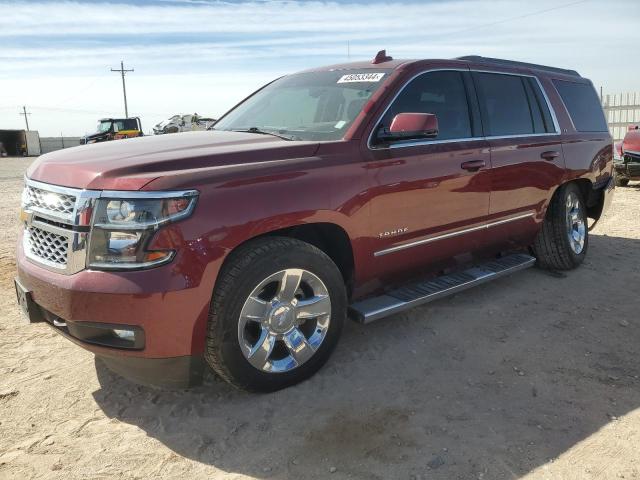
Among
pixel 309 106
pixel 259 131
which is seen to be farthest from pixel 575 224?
pixel 259 131

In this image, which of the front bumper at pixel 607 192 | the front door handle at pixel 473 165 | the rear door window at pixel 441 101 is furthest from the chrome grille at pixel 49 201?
the front bumper at pixel 607 192

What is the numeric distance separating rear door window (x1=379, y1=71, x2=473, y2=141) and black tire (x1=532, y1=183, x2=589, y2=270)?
161 cm

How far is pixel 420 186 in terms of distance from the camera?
370 centimetres

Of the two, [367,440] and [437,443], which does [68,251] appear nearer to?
[367,440]

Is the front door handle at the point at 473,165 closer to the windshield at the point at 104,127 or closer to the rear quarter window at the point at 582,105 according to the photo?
the rear quarter window at the point at 582,105

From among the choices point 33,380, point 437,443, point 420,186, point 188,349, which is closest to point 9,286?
point 33,380

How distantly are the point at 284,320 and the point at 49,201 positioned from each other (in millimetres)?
1404

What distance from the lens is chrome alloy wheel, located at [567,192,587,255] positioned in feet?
17.8

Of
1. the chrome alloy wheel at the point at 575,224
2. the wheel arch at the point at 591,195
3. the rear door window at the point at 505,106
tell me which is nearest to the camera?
the rear door window at the point at 505,106

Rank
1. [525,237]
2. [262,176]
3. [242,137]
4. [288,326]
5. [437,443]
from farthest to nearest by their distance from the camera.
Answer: [525,237] < [242,137] < [288,326] < [262,176] < [437,443]

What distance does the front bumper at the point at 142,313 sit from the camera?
259cm

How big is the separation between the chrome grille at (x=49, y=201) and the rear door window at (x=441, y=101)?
2.00 metres

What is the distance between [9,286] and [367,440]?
388 centimetres

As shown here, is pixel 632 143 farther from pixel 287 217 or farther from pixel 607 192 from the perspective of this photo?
pixel 287 217
